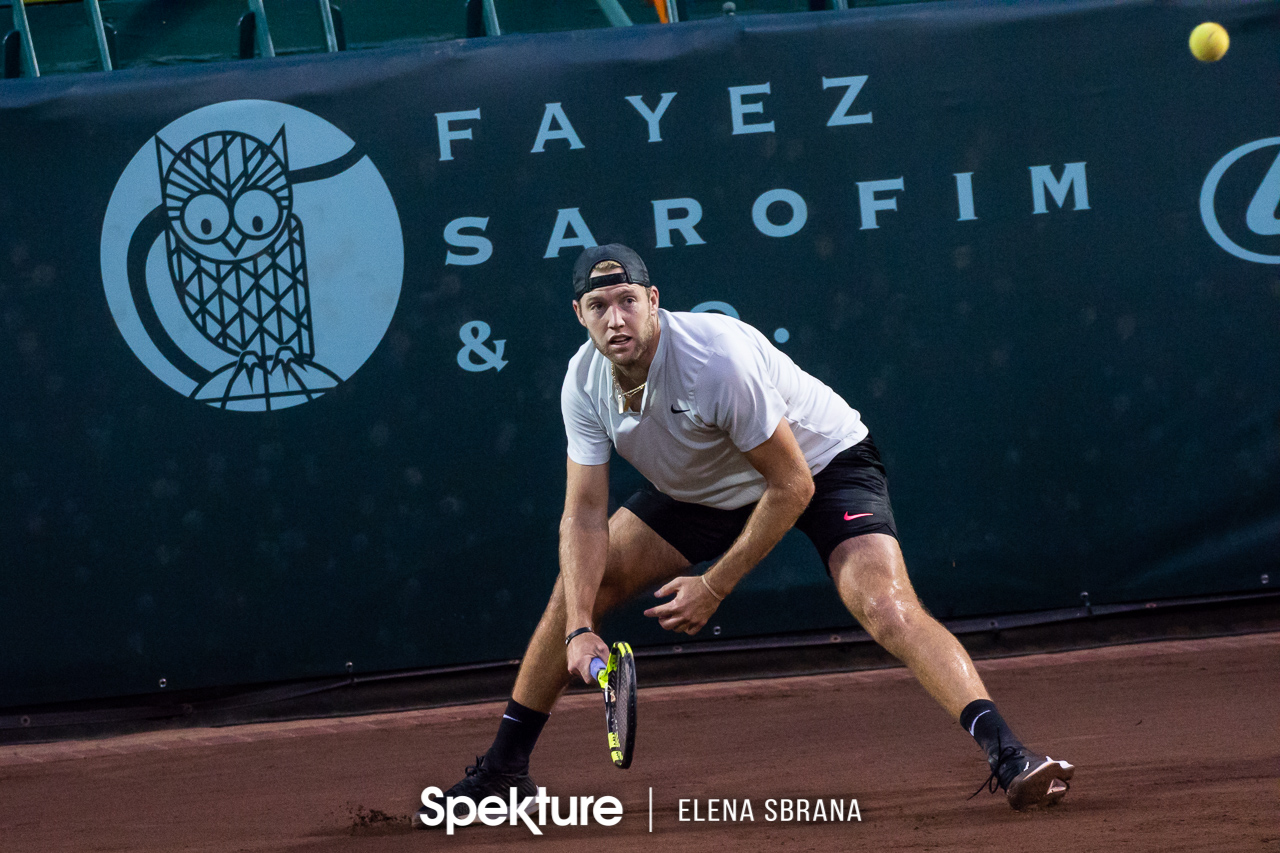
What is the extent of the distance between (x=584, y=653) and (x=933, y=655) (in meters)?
0.72

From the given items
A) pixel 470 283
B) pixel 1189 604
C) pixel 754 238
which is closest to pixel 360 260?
pixel 470 283

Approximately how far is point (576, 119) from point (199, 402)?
1.54 m

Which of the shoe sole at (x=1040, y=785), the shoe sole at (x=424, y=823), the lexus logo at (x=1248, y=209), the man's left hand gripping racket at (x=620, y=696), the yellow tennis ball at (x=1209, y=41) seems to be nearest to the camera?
the shoe sole at (x=1040, y=785)

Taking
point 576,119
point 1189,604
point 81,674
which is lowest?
point 1189,604

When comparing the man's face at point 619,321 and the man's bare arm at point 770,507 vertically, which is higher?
the man's face at point 619,321

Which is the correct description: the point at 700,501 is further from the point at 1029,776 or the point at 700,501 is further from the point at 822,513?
the point at 1029,776

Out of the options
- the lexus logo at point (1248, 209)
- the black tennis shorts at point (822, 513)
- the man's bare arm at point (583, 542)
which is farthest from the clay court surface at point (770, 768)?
the lexus logo at point (1248, 209)

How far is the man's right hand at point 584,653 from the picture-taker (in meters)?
2.75

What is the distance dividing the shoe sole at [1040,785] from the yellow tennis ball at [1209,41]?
270 centimetres

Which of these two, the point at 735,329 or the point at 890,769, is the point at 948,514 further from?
the point at 735,329

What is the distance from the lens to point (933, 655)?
2.64m

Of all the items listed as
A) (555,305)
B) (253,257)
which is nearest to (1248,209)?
(555,305)

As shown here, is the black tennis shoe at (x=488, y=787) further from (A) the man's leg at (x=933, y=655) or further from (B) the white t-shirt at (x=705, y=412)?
(A) the man's leg at (x=933, y=655)

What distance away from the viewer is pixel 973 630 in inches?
173
